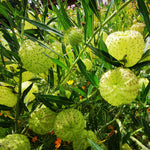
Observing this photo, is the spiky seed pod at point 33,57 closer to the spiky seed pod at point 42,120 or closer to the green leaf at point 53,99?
the green leaf at point 53,99

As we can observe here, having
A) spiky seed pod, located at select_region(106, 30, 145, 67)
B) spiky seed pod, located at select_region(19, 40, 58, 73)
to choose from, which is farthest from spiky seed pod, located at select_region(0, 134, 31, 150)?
spiky seed pod, located at select_region(106, 30, 145, 67)

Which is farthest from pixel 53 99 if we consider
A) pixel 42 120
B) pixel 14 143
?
pixel 14 143

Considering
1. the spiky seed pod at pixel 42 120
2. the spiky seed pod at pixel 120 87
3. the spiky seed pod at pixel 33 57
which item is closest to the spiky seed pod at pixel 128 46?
the spiky seed pod at pixel 120 87

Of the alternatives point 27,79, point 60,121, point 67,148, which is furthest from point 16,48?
point 67,148

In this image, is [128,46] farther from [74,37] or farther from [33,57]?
[33,57]

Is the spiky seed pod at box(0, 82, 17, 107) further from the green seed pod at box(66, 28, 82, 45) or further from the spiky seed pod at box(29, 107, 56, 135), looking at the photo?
the green seed pod at box(66, 28, 82, 45)
